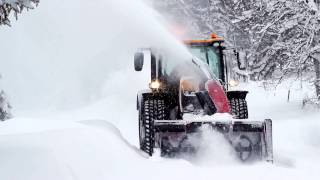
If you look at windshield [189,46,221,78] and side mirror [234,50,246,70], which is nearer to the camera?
side mirror [234,50,246,70]

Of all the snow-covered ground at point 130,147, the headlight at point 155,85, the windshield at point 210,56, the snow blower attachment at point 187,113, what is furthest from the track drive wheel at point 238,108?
the headlight at point 155,85

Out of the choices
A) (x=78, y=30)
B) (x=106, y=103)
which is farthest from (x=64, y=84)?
(x=106, y=103)

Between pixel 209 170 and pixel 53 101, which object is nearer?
pixel 209 170

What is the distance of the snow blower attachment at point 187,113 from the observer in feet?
25.2

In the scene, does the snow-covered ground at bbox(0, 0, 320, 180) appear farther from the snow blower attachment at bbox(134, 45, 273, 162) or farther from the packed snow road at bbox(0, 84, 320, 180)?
the snow blower attachment at bbox(134, 45, 273, 162)

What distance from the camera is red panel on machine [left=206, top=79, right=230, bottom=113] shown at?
8.16 metres

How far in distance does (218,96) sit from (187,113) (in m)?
1.02

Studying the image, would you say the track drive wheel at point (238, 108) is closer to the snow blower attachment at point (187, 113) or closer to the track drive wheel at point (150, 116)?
the snow blower attachment at point (187, 113)

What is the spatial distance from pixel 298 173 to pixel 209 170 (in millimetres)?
1203

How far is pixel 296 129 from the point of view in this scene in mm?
13281

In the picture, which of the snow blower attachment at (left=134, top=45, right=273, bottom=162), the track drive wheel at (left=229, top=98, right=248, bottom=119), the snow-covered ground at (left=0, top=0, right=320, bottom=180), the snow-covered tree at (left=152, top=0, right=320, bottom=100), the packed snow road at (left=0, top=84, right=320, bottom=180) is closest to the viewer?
the packed snow road at (left=0, top=84, right=320, bottom=180)

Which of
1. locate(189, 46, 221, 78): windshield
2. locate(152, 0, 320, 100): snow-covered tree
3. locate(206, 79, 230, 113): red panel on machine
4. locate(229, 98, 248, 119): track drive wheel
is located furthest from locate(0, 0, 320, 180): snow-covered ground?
locate(152, 0, 320, 100): snow-covered tree

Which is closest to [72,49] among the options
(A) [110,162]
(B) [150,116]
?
(B) [150,116]

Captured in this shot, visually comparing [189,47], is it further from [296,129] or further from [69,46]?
[69,46]
